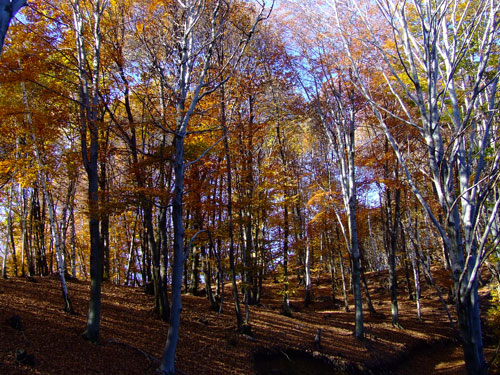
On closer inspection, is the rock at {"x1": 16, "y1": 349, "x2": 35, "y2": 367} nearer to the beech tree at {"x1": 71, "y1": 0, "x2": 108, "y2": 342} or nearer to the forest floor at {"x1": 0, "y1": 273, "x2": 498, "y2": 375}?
the forest floor at {"x1": 0, "y1": 273, "x2": 498, "y2": 375}

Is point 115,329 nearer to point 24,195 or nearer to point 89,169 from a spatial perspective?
point 89,169

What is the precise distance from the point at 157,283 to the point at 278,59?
1015cm

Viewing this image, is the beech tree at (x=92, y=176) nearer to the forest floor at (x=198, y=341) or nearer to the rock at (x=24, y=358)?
the forest floor at (x=198, y=341)

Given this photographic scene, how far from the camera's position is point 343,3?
12.4ft

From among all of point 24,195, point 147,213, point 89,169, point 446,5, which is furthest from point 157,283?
point 446,5

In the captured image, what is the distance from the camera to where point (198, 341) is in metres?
8.86

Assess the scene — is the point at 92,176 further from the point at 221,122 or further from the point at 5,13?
the point at 5,13

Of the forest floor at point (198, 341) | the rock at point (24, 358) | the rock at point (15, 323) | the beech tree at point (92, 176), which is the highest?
the beech tree at point (92, 176)

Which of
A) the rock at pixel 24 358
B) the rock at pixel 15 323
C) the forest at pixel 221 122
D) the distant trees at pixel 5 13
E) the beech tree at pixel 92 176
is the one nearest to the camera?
the distant trees at pixel 5 13

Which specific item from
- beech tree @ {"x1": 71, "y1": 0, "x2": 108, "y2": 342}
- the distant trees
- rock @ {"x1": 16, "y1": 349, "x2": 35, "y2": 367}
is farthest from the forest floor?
the distant trees

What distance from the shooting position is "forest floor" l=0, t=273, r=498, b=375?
6383 millimetres

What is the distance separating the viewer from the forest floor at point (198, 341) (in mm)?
6383

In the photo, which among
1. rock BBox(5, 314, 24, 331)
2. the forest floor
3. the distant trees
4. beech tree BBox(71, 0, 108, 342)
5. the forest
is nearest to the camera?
the distant trees

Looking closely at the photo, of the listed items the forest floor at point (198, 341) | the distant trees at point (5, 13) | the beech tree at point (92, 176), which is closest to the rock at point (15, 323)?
the forest floor at point (198, 341)
